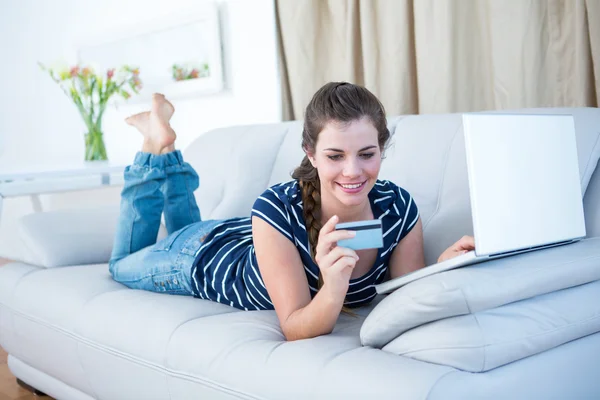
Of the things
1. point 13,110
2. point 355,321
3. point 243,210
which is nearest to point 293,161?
point 243,210

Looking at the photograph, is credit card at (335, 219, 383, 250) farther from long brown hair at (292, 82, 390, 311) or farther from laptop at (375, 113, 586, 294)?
long brown hair at (292, 82, 390, 311)

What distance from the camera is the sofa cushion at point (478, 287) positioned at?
3.77 ft

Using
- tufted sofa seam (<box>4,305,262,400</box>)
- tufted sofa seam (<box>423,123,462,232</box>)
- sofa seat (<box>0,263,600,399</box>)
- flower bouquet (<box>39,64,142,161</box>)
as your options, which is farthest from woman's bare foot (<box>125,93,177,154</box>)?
flower bouquet (<box>39,64,142,161</box>)

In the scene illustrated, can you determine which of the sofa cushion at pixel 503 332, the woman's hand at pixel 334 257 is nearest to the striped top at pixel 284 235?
the woman's hand at pixel 334 257

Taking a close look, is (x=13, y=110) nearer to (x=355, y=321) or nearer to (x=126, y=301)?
(x=126, y=301)

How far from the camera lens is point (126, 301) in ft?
5.71

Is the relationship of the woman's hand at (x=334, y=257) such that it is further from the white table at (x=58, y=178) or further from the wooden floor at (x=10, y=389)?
the white table at (x=58, y=178)

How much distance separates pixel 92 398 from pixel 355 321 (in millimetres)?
776

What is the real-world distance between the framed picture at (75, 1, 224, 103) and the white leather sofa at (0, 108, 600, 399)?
3.64 ft

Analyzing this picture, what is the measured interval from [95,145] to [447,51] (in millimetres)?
2096

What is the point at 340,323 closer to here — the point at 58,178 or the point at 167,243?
the point at 167,243

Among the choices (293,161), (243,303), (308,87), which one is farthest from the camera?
(308,87)

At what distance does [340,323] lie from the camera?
1.51m

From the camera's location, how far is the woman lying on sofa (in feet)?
4.50
